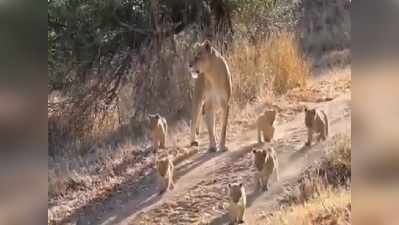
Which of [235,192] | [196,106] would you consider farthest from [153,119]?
[235,192]

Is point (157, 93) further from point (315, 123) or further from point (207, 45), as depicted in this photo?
point (315, 123)

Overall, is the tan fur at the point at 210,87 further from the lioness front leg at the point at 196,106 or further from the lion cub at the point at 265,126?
the lion cub at the point at 265,126

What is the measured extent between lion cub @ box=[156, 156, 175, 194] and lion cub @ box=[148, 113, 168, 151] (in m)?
0.05

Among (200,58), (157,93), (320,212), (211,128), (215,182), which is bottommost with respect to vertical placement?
(320,212)

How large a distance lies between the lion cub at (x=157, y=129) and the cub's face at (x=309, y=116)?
473mm

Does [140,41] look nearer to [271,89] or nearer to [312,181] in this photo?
Result: [271,89]

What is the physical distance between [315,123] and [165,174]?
530 millimetres

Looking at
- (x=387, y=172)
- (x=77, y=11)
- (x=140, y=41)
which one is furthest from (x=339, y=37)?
(x=77, y=11)

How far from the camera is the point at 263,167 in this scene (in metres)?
2.05

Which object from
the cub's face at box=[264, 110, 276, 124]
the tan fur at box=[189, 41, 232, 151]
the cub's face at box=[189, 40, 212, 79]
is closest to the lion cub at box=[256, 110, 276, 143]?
the cub's face at box=[264, 110, 276, 124]

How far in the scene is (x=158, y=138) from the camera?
6.66ft

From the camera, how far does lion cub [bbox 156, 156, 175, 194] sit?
202 centimetres

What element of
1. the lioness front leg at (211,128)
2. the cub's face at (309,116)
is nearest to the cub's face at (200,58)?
the lioness front leg at (211,128)

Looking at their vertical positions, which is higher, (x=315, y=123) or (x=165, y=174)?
(x=315, y=123)
